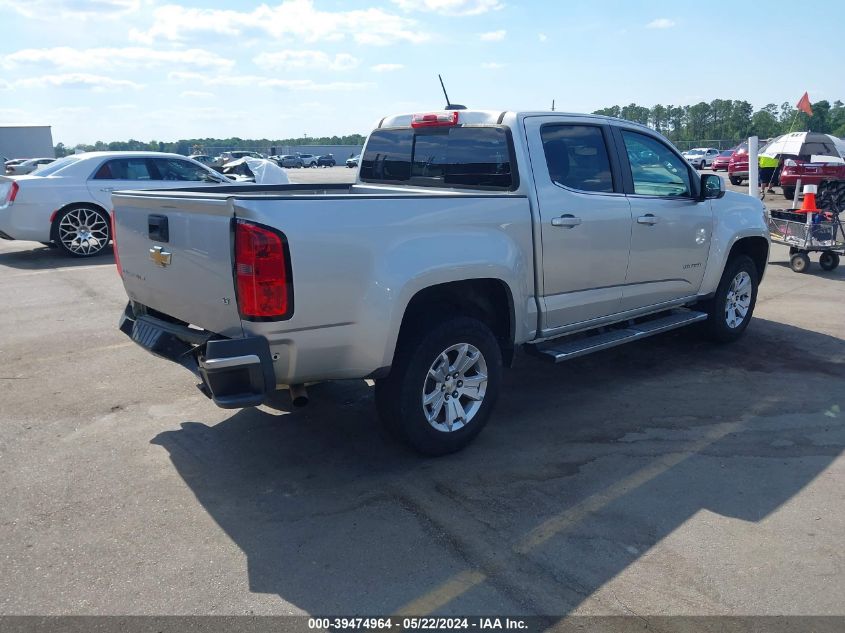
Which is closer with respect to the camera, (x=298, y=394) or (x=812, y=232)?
(x=298, y=394)

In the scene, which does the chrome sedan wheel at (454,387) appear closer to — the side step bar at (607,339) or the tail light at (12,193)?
the side step bar at (607,339)

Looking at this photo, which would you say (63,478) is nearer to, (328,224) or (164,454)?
(164,454)

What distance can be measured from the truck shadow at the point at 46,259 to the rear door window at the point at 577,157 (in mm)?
8060

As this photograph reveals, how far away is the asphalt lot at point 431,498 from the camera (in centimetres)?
303

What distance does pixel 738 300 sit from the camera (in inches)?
270

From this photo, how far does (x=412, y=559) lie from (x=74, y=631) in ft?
4.53

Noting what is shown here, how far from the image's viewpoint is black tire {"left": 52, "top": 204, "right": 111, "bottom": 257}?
36.6ft

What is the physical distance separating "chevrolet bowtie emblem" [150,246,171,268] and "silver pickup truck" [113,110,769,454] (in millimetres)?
12

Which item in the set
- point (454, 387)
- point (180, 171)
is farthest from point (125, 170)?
point (454, 387)

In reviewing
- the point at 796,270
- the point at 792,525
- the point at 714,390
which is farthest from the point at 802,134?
the point at 792,525

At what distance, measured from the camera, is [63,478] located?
3.99 metres

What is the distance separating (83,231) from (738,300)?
9550 mm

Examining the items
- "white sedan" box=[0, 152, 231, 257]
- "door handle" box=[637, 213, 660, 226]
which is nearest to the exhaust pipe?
"door handle" box=[637, 213, 660, 226]

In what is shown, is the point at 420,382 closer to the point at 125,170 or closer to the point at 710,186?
the point at 710,186
